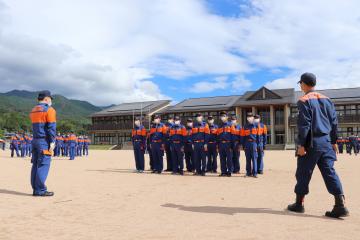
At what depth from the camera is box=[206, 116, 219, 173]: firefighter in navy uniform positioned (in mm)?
13444

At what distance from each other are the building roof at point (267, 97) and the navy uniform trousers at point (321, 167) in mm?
50304

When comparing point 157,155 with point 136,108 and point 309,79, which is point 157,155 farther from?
point 136,108

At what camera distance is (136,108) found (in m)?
71.4

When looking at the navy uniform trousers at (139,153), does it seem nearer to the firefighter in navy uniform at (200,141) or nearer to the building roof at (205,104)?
the firefighter in navy uniform at (200,141)

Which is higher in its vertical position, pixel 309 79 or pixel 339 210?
pixel 309 79

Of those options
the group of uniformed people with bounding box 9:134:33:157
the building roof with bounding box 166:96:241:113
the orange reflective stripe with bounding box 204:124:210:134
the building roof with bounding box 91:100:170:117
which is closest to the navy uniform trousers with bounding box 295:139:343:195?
the orange reflective stripe with bounding box 204:124:210:134

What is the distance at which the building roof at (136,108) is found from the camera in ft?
226

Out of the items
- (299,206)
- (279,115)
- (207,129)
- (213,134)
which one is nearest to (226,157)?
(213,134)

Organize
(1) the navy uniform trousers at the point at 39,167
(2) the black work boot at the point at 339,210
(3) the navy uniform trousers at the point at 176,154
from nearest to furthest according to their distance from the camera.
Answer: (2) the black work boot at the point at 339,210 → (1) the navy uniform trousers at the point at 39,167 → (3) the navy uniform trousers at the point at 176,154

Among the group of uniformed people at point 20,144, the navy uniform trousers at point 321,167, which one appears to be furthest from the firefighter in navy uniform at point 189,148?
the group of uniformed people at point 20,144

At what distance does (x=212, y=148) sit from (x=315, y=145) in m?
7.69

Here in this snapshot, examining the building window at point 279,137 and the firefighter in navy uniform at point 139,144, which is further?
the building window at point 279,137

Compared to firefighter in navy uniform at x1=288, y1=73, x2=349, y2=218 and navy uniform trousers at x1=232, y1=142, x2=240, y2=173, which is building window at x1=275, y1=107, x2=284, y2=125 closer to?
navy uniform trousers at x1=232, y1=142, x2=240, y2=173

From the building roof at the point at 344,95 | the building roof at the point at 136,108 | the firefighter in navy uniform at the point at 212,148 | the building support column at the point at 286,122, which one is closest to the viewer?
the firefighter in navy uniform at the point at 212,148
